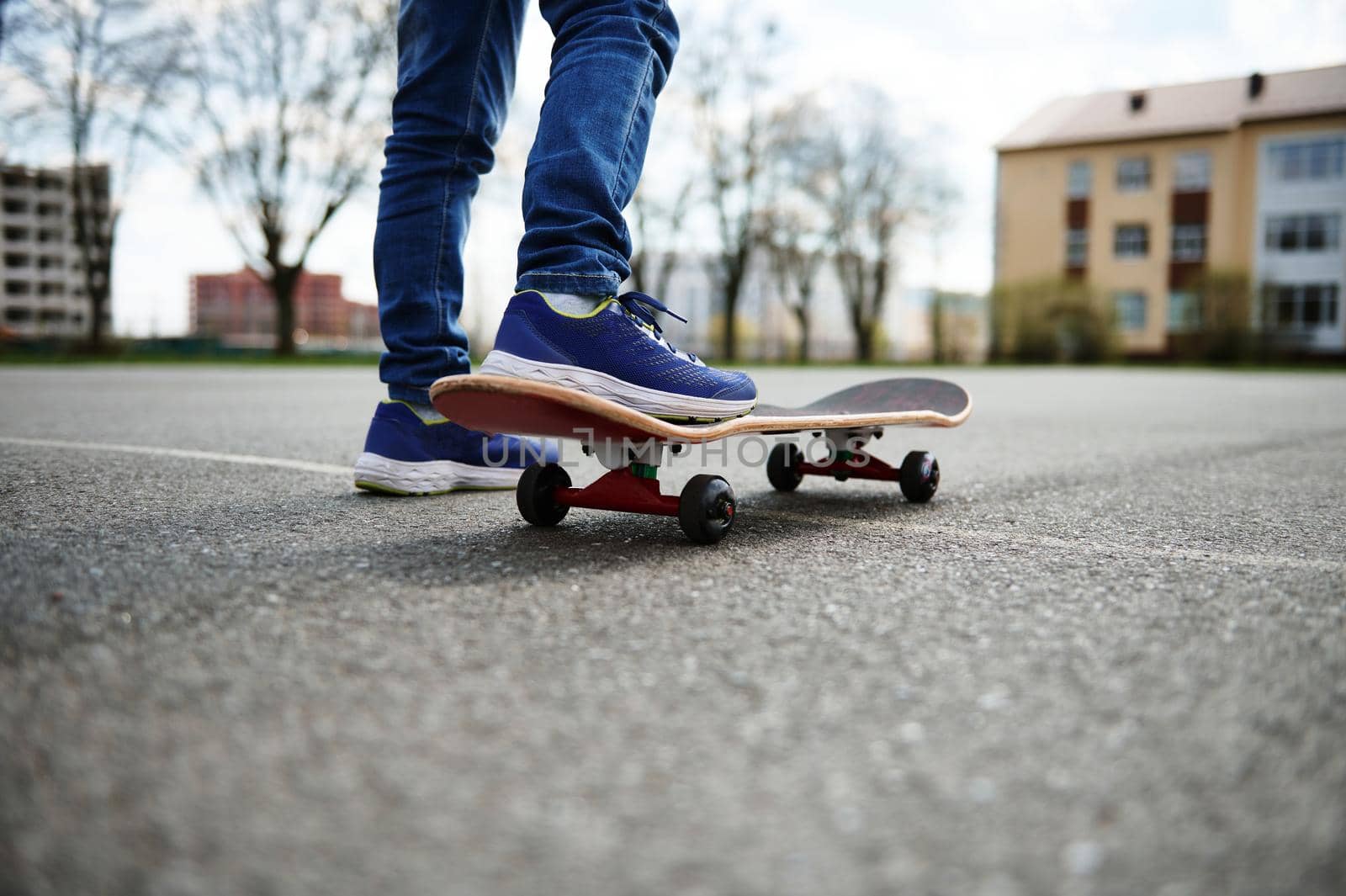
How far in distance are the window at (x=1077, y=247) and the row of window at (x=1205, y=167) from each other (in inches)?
52.8

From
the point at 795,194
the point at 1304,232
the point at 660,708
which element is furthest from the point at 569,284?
the point at 1304,232

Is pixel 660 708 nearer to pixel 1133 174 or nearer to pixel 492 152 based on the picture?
pixel 492 152

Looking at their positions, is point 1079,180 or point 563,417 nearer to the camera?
point 563,417

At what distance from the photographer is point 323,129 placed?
1027 inches

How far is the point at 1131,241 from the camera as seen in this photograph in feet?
127

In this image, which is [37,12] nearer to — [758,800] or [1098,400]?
[1098,400]

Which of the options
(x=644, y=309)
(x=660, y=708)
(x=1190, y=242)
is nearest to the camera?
(x=660, y=708)

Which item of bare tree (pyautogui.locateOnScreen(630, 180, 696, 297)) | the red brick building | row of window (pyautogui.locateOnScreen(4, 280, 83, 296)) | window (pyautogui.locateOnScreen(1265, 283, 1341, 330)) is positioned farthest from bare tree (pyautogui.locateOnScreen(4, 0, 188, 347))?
row of window (pyautogui.locateOnScreen(4, 280, 83, 296))

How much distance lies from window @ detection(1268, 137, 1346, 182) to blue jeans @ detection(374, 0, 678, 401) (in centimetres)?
4178

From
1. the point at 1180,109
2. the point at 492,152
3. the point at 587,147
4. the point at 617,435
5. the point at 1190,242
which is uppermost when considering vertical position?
the point at 1180,109

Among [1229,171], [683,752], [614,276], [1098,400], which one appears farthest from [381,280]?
[1229,171]

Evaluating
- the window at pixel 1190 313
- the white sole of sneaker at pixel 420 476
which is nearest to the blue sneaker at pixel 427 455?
the white sole of sneaker at pixel 420 476

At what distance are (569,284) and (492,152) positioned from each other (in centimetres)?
95

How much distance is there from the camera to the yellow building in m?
35.7
